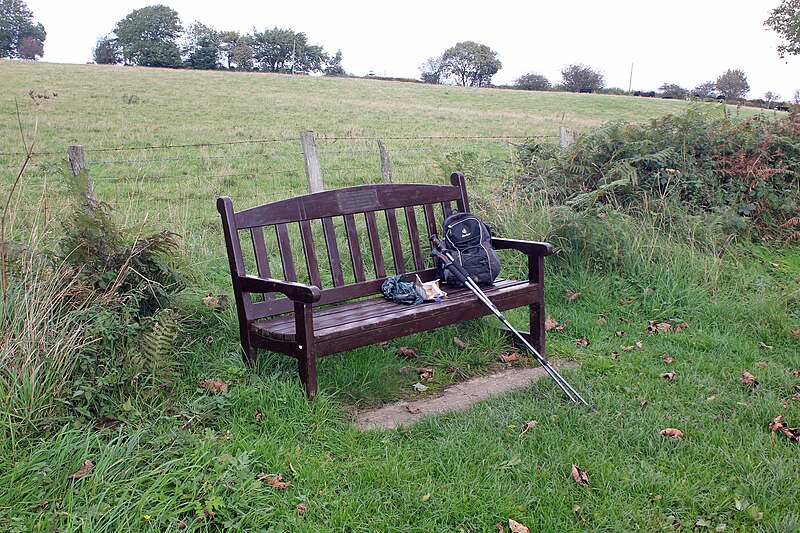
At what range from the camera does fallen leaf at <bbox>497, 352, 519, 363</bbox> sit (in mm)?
4836

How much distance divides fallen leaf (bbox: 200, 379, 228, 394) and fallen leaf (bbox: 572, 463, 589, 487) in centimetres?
185

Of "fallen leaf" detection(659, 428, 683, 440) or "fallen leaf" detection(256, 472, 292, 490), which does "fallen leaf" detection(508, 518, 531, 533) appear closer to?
"fallen leaf" detection(256, 472, 292, 490)

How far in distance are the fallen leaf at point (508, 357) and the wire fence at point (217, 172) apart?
276cm

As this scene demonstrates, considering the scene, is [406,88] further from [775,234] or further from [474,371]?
[474,371]

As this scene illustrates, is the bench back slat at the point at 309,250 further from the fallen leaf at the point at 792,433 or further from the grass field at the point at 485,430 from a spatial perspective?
the fallen leaf at the point at 792,433

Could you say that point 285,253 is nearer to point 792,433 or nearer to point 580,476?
point 580,476

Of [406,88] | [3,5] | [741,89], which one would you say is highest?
[3,5]

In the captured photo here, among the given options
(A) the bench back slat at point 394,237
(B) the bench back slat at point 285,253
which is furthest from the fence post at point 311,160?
(B) the bench back slat at point 285,253

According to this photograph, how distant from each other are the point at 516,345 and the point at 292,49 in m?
69.9

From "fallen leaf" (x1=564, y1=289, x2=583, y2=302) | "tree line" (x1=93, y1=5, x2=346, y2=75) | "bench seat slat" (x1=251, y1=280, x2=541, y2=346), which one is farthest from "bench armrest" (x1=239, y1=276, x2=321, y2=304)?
"tree line" (x1=93, y1=5, x2=346, y2=75)

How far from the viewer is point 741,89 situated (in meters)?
61.3

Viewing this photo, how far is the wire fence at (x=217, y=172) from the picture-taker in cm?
771

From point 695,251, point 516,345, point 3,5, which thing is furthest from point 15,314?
point 3,5

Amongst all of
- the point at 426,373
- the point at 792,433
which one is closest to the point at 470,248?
the point at 426,373
